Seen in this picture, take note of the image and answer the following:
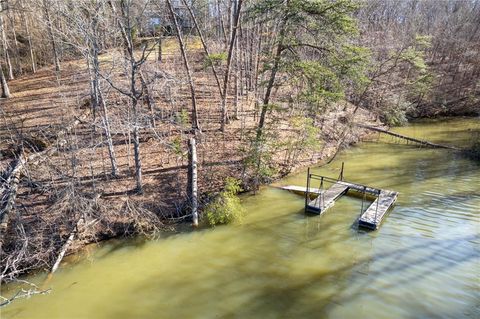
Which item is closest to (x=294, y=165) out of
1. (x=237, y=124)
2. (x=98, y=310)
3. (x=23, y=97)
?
(x=237, y=124)

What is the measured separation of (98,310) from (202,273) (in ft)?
8.91

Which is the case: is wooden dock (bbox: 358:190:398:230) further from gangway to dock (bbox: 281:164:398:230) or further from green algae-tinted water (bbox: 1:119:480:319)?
green algae-tinted water (bbox: 1:119:480:319)

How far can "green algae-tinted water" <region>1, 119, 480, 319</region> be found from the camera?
8172mm

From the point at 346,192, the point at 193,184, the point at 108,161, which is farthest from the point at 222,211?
the point at 108,161

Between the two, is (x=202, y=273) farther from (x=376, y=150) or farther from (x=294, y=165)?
(x=376, y=150)

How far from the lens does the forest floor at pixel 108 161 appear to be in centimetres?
1057

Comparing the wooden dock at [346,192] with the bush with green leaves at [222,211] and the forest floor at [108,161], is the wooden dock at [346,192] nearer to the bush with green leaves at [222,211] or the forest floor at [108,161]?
the forest floor at [108,161]

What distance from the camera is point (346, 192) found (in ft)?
47.5

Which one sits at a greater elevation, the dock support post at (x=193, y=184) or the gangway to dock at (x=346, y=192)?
the dock support post at (x=193, y=184)

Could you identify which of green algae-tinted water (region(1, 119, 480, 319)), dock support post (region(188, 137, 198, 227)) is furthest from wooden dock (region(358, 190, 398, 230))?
dock support post (region(188, 137, 198, 227))

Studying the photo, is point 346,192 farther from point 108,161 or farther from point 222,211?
point 108,161

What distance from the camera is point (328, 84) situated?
48.2 ft

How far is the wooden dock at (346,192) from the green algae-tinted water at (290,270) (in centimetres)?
34

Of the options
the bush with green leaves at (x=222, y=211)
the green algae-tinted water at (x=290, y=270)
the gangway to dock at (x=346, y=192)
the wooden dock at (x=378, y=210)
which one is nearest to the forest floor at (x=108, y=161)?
the green algae-tinted water at (x=290, y=270)
